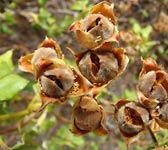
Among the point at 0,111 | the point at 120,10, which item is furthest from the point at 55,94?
the point at 120,10

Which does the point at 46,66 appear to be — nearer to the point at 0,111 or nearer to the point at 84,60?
the point at 84,60

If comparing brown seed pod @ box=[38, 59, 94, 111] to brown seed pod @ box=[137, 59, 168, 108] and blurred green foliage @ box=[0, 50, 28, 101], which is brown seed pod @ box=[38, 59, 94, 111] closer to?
brown seed pod @ box=[137, 59, 168, 108]

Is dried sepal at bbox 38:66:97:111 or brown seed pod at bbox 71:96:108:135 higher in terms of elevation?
dried sepal at bbox 38:66:97:111

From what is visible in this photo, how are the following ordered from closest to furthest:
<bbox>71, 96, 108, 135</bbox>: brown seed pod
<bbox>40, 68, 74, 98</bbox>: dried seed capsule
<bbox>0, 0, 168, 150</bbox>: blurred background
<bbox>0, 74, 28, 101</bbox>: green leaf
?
1. <bbox>40, 68, 74, 98</bbox>: dried seed capsule
2. <bbox>71, 96, 108, 135</bbox>: brown seed pod
3. <bbox>0, 74, 28, 101</bbox>: green leaf
4. <bbox>0, 0, 168, 150</bbox>: blurred background

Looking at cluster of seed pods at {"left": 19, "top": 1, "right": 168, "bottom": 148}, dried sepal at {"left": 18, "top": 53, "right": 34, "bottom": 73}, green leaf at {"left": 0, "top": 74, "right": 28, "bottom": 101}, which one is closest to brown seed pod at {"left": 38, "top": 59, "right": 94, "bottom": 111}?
cluster of seed pods at {"left": 19, "top": 1, "right": 168, "bottom": 148}

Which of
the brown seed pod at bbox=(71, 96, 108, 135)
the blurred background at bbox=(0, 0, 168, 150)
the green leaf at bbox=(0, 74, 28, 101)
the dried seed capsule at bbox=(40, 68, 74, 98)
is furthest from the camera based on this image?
the blurred background at bbox=(0, 0, 168, 150)

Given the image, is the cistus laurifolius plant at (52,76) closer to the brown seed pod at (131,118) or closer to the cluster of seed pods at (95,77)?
the cluster of seed pods at (95,77)
